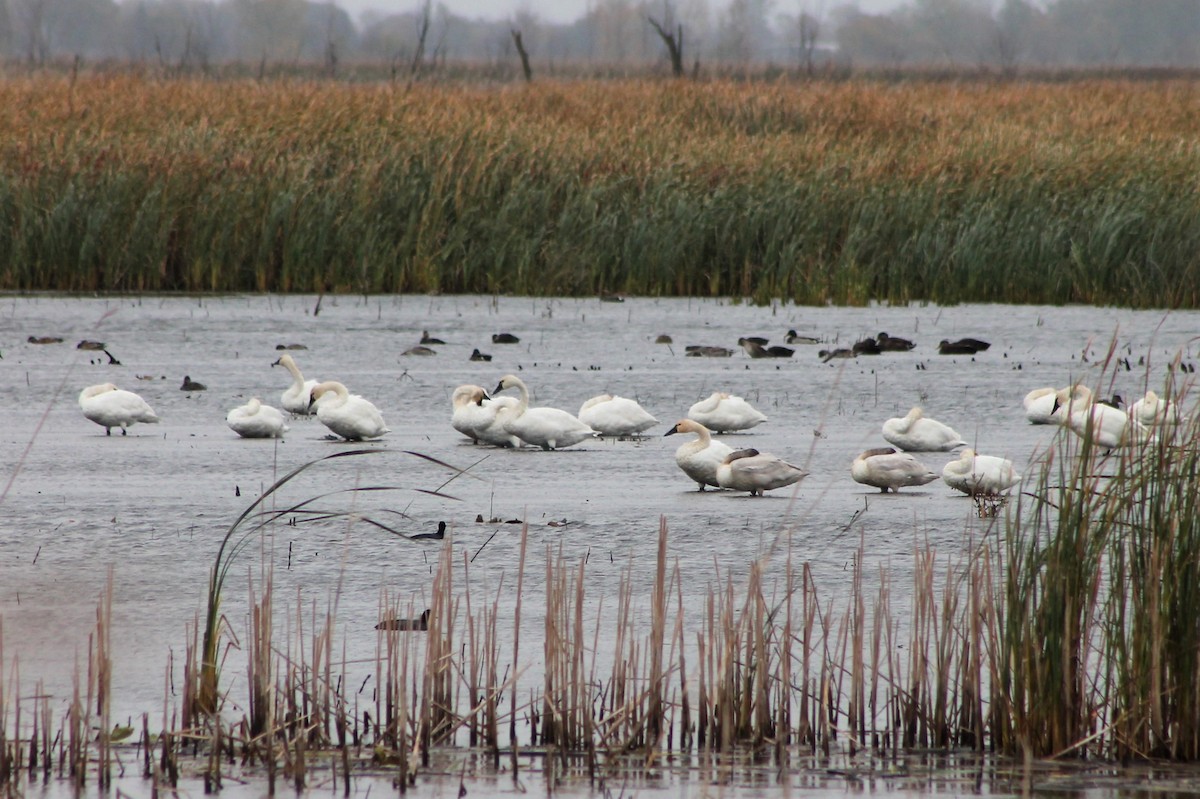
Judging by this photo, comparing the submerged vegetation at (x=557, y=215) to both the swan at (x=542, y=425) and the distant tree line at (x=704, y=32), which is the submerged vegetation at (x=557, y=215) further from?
the distant tree line at (x=704, y=32)

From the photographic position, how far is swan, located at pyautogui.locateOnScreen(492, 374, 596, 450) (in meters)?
9.45

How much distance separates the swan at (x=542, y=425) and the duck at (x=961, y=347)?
5.49 m

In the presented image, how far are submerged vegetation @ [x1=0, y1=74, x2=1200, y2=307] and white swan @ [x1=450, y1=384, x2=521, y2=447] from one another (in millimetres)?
8627

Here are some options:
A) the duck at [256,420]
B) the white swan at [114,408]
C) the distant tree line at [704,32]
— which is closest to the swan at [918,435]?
the duck at [256,420]

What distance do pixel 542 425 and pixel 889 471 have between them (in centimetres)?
211

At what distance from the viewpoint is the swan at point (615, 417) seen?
9867mm

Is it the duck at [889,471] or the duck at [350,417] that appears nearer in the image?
the duck at [889,471]

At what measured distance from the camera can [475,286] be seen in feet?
61.1

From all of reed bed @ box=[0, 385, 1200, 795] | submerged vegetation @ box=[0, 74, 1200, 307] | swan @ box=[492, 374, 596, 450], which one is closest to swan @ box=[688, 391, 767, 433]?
swan @ box=[492, 374, 596, 450]

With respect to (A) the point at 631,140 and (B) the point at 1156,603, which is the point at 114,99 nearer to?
(A) the point at 631,140

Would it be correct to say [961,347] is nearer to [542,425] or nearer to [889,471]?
→ [542,425]

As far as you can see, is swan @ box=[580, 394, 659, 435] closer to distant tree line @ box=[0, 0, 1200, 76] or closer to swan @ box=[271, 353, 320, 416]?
swan @ box=[271, 353, 320, 416]

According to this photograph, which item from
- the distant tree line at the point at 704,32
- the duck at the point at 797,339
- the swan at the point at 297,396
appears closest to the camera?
the swan at the point at 297,396

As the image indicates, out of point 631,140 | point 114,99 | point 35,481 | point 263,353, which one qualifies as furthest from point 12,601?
point 114,99
